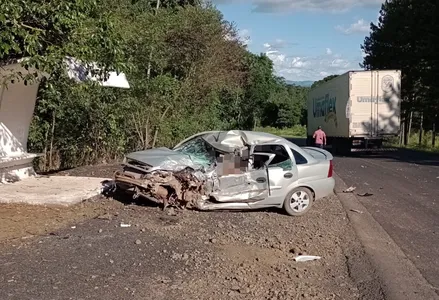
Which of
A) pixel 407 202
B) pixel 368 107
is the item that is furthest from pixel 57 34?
pixel 368 107

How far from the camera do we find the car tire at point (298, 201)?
37.3ft

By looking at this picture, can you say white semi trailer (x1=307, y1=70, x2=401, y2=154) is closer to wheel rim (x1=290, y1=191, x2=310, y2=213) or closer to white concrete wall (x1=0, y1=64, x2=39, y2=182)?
wheel rim (x1=290, y1=191, x2=310, y2=213)

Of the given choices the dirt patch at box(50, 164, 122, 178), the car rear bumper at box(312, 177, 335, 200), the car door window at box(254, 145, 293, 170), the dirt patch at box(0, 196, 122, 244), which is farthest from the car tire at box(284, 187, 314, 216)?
the dirt patch at box(50, 164, 122, 178)

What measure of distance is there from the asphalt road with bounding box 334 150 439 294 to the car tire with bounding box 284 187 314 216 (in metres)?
1.40

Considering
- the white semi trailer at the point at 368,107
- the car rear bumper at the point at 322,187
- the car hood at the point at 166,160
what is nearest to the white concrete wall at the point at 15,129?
the car hood at the point at 166,160

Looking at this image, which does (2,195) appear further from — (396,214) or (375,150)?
(375,150)

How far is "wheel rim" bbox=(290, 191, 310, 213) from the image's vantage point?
11.4m

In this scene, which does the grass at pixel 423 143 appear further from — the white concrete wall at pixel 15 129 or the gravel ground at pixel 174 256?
the gravel ground at pixel 174 256

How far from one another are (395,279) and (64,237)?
461cm

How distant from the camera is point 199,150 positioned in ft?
38.6

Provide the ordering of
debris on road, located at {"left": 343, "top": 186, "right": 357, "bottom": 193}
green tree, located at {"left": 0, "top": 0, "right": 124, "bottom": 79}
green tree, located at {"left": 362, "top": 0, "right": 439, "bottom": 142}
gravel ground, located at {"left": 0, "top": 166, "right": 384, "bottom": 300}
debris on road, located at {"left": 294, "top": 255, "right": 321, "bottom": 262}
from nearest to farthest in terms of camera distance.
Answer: gravel ground, located at {"left": 0, "top": 166, "right": 384, "bottom": 300}
debris on road, located at {"left": 294, "top": 255, "right": 321, "bottom": 262}
green tree, located at {"left": 0, "top": 0, "right": 124, "bottom": 79}
debris on road, located at {"left": 343, "top": 186, "right": 357, "bottom": 193}
green tree, located at {"left": 362, "top": 0, "right": 439, "bottom": 142}

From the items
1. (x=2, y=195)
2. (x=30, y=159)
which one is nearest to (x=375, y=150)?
(x=30, y=159)

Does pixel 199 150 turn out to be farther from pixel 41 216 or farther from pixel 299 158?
pixel 41 216

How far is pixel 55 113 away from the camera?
1761cm
